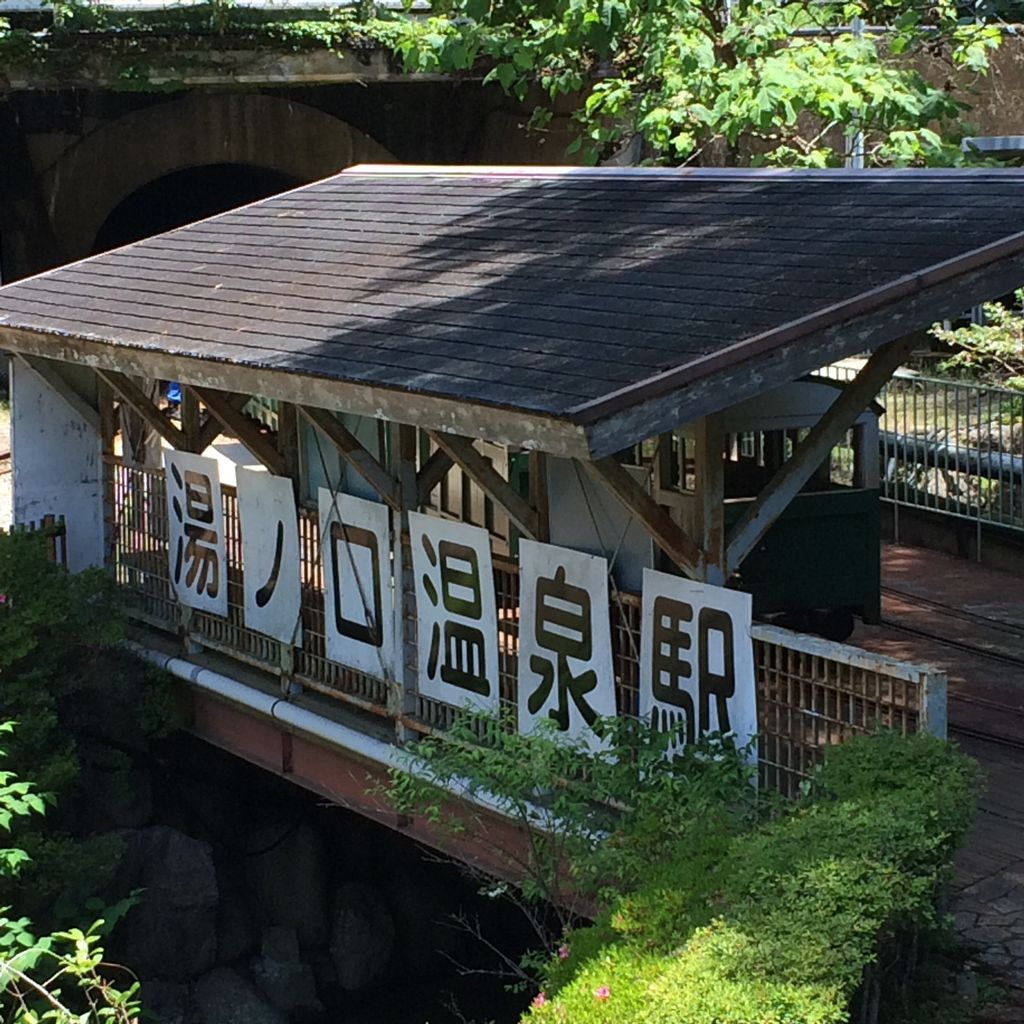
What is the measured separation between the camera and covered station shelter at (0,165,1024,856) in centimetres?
752

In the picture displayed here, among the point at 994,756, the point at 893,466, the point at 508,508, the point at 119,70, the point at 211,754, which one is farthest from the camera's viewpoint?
the point at 119,70

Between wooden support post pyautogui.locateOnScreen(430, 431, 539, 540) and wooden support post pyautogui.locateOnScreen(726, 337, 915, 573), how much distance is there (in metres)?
1.22

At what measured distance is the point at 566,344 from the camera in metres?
8.04

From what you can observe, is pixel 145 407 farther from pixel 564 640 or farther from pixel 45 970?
pixel 564 640

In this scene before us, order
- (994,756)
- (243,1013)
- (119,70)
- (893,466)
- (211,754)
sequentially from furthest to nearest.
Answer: (119,70) < (893,466) < (211,754) < (243,1013) < (994,756)

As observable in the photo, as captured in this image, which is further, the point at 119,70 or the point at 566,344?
the point at 119,70

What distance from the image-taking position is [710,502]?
26.3 feet

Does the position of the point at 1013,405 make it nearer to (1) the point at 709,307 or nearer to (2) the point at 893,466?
(2) the point at 893,466

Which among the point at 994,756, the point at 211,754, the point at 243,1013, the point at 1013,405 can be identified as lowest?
the point at 243,1013

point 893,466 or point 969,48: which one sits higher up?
point 969,48

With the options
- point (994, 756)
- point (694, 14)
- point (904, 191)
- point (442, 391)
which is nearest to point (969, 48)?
point (694, 14)

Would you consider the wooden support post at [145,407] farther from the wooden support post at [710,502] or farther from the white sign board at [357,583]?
the wooden support post at [710,502]

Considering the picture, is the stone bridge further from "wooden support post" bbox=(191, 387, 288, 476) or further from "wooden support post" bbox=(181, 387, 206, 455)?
"wooden support post" bbox=(191, 387, 288, 476)

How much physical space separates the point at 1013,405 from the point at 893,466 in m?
1.51
